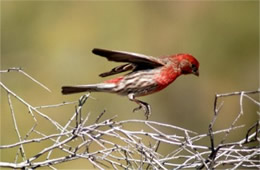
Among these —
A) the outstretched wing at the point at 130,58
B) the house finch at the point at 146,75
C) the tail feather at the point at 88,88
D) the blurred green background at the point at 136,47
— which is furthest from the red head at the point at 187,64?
the blurred green background at the point at 136,47

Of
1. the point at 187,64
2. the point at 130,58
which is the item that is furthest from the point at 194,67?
the point at 130,58

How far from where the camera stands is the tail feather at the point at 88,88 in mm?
5660

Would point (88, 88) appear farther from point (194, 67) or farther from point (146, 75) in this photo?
point (194, 67)

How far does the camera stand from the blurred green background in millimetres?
12234

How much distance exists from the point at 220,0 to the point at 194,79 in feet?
8.61

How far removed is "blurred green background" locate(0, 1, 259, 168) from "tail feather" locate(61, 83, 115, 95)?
514 centimetres

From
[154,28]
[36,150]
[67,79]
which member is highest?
→ [154,28]

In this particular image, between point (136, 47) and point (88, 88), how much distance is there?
8.36 meters

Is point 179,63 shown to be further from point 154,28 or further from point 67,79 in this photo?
point 154,28

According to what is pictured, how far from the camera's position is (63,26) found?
13.7 m

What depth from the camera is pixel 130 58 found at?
575cm

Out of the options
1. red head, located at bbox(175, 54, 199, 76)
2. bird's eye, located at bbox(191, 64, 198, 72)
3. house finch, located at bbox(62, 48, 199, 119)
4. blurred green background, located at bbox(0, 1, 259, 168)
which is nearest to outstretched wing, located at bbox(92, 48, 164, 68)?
house finch, located at bbox(62, 48, 199, 119)

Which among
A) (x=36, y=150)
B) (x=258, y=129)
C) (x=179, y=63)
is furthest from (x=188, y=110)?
(x=258, y=129)

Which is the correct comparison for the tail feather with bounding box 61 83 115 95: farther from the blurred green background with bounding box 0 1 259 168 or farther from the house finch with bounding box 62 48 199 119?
the blurred green background with bounding box 0 1 259 168
